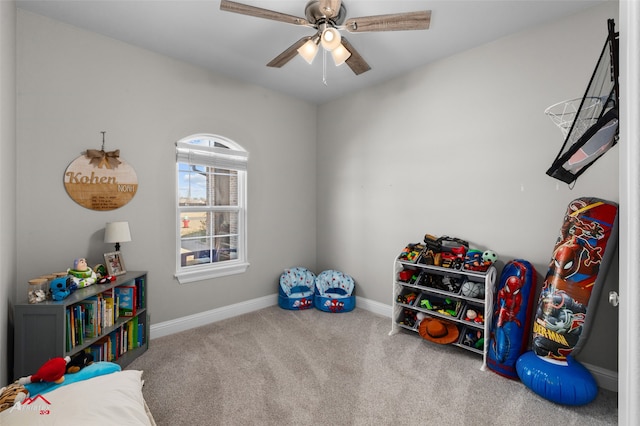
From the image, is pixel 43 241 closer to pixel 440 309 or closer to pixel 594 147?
pixel 440 309

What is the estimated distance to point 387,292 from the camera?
3.45 meters

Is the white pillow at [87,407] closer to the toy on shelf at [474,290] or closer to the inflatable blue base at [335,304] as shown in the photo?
the inflatable blue base at [335,304]

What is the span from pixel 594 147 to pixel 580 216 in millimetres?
671

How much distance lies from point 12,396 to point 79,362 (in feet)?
1.83

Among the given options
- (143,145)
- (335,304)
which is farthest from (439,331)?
(143,145)

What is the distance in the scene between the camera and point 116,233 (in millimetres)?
2459

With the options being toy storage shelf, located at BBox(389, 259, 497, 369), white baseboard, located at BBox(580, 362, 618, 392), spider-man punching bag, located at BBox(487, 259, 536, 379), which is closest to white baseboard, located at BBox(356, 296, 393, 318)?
toy storage shelf, located at BBox(389, 259, 497, 369)

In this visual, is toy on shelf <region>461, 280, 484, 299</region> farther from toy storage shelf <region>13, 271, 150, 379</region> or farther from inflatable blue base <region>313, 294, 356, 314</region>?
toy storage shelf <region>13, 271, 150, 379</region>

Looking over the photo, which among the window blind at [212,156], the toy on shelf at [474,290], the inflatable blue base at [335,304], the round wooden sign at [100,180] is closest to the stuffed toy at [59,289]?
the round wooden sign at [100,180]

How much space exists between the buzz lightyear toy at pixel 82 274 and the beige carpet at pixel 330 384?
775 millimetres

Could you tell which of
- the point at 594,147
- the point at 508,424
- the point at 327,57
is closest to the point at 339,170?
the point at 327,57

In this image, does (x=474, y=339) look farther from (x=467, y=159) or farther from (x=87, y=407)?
(x=87, y=407)

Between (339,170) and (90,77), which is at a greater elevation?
(90,77)

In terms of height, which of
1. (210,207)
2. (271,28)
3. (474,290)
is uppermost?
(271,28)
